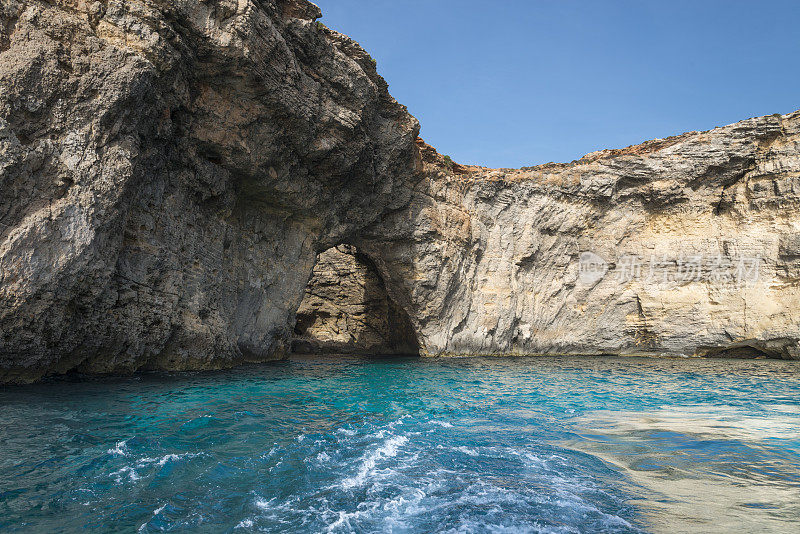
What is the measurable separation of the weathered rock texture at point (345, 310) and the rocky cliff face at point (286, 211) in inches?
230

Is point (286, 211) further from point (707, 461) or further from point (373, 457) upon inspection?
point (707, 461)

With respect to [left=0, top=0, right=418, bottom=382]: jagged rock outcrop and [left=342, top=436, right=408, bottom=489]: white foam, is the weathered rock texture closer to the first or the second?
[left=0, top=0, right=418, bottom=382]: jagged rock outcrop

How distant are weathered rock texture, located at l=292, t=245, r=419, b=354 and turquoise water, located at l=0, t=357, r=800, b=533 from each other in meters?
16.4

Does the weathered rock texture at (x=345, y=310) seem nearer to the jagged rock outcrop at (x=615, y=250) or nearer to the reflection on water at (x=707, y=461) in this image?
the jagged rock outcrop at (x=615, y=250)

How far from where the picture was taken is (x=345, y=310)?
29594 mm

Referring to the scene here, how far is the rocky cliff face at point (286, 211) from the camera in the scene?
32.9ft

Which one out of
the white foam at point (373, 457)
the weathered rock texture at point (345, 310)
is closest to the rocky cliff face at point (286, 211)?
the weathered rock texture at point (345, 310)

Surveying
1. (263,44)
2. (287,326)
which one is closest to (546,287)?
(287,326)

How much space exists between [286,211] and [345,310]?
41.3 feet

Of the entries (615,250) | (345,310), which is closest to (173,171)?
(345,310)

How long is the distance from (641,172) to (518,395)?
16832 millimetres

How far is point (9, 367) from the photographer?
394 inches

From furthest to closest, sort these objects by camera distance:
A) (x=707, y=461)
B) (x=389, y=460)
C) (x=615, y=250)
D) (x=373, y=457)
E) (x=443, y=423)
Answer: (x=615, y=250), (x=443, y=423), (x=373, y=457), (x=389, y=460), (x=707, y=461)

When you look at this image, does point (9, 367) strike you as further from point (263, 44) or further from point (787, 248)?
point (787, 248)
